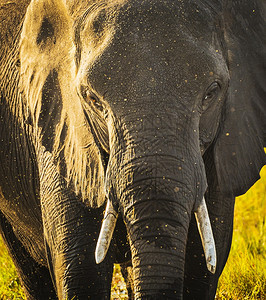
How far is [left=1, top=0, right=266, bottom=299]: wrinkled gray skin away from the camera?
357 cm

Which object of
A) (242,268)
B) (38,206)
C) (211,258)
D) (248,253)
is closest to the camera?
(211,258)

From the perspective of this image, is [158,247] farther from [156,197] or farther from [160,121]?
[160,121]

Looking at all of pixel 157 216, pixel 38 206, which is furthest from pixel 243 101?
pixel 38 206

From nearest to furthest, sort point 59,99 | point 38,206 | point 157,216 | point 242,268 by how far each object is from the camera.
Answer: point 157,216, point 59,99, point 38,206, point 242,268

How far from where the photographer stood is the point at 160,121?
11.8ft

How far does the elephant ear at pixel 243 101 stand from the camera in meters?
4.12

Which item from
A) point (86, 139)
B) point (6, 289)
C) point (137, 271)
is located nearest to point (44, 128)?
point (86, 139)

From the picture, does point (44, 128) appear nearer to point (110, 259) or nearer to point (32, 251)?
point (110, 259)

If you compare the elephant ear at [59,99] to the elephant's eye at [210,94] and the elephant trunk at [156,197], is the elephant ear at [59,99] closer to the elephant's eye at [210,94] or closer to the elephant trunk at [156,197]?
the elephant trunk at [156,197]

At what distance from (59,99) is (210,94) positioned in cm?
74

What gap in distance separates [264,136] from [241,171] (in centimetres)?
25

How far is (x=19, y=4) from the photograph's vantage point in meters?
5.16

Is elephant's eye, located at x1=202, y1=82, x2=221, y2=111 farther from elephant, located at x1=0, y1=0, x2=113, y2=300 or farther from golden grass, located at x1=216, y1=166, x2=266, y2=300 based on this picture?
golden grass, located at x1=216, y1=166, x2=266, y2=300

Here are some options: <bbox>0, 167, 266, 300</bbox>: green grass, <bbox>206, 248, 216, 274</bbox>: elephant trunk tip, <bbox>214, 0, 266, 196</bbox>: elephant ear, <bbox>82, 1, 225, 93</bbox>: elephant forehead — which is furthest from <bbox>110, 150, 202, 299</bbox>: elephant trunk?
<bbox>0, 167, 266, 300</bbox>: green grass
